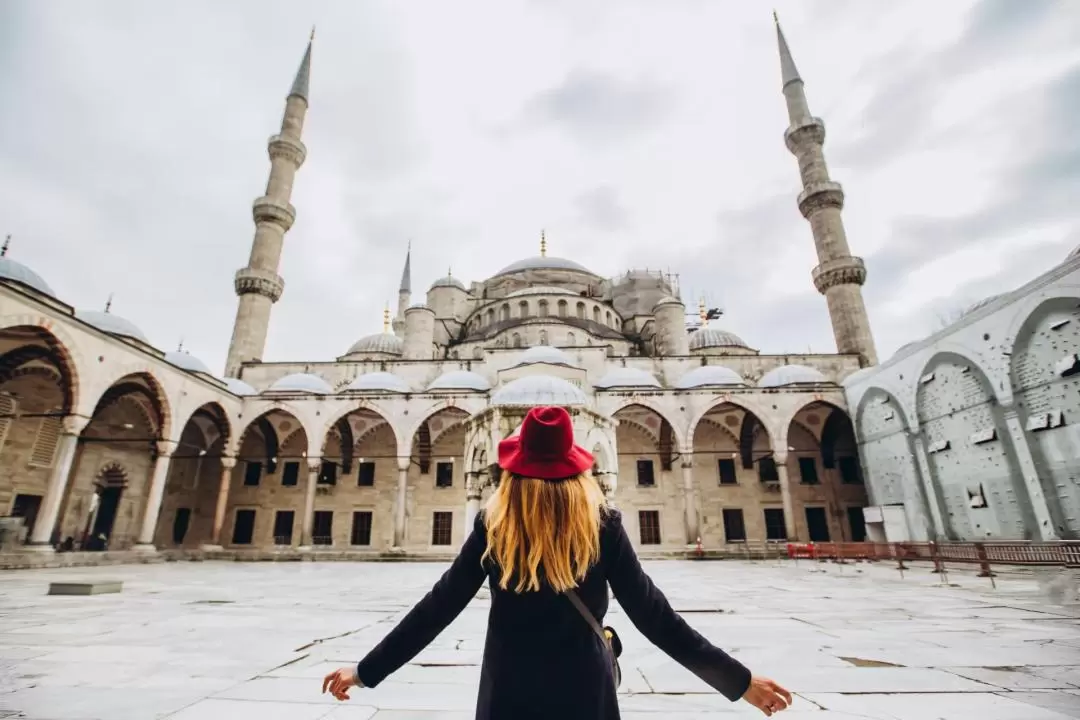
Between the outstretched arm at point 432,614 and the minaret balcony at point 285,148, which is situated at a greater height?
the minaret balcony at point 285,148

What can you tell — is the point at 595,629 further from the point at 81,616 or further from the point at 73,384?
the point at 73,384

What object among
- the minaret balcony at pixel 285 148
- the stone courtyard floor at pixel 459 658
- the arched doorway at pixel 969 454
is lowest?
the stone courtyard floor at pixel 459 658

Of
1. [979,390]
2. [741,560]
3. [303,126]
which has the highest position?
[303,126]

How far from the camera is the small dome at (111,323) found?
17.0m

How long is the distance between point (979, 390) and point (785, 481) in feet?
19.1

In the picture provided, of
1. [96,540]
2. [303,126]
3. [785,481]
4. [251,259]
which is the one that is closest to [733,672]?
[785,481]

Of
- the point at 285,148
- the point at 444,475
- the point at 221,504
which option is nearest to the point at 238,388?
the point at 221,504

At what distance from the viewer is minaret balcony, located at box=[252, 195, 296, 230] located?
22562mm

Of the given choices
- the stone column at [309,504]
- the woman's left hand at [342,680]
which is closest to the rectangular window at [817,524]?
the stone column at [309,504]

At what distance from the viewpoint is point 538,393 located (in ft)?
31.3

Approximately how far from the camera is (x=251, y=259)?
2233 cm

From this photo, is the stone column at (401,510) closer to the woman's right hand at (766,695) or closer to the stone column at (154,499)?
the stone column at (154,499)

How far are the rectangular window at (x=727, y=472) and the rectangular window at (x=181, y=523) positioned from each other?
779 inches

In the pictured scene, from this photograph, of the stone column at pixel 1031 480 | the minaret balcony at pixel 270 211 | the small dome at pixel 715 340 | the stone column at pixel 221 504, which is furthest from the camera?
the small dome at pixel 715 340
